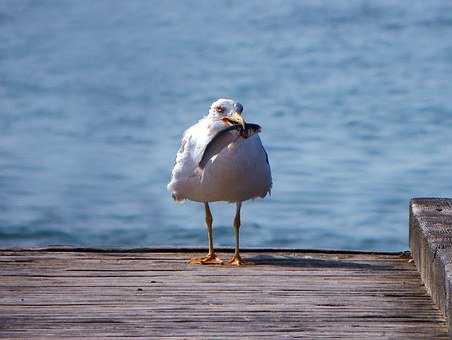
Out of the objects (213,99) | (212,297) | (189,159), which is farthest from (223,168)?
(213,99)

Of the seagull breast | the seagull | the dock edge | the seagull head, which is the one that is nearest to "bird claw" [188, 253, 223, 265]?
the seagull

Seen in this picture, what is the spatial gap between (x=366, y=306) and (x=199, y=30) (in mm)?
19314

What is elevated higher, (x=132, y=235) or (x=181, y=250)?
(x=181, y=250)

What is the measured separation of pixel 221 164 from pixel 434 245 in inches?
63.8

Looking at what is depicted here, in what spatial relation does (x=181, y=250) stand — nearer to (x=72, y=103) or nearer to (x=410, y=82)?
(x=72, y=103)

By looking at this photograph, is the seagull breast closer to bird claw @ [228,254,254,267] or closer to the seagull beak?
the seagull beak

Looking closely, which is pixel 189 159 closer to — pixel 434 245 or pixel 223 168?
pixel 223 168

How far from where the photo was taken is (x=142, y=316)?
246 inches

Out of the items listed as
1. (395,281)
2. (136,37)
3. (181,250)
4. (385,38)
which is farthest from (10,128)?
(395,281)

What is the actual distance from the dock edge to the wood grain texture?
0.28 feet

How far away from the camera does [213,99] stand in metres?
20.9

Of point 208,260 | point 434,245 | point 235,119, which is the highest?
point 235,119

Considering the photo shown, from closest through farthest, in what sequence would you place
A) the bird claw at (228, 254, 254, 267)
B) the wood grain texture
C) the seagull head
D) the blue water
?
1. the wood grain texture
2. the bird claw at (228, 254, 254, 267)
3. the seagull head
4. the blue water

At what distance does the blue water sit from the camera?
1603 centimetres
